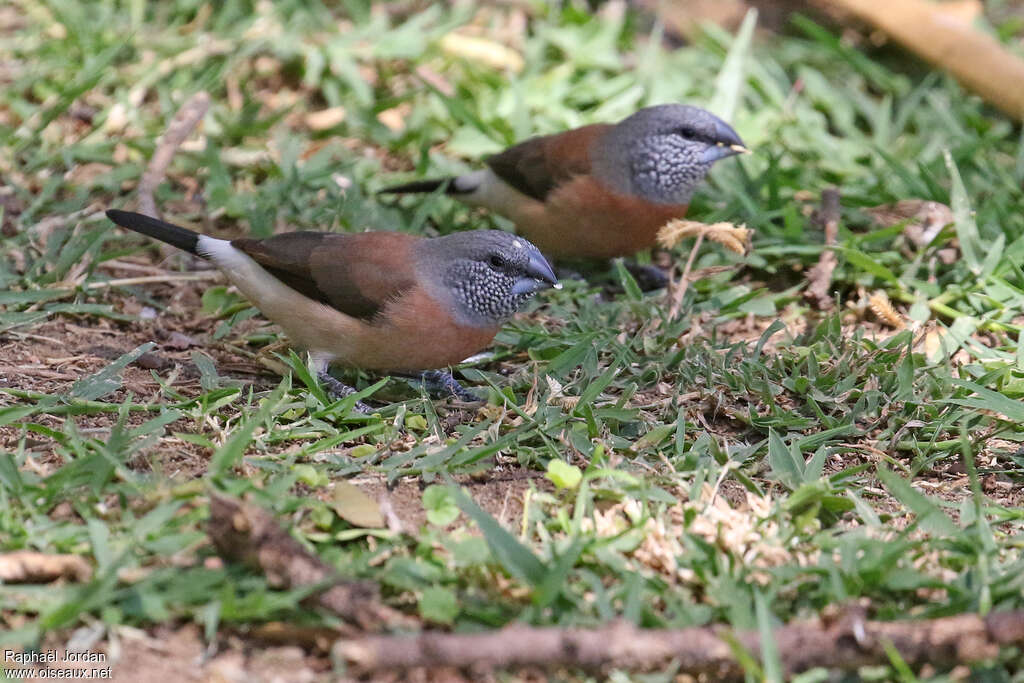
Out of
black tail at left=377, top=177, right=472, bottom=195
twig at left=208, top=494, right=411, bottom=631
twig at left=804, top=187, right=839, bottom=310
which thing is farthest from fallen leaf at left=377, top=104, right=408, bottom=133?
twig at left=208, top=494, right=411, bottom=631

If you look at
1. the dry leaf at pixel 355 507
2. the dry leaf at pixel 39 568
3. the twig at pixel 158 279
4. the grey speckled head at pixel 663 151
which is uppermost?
the grey speckled head at pixel 663 151

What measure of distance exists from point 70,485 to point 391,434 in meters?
1.18

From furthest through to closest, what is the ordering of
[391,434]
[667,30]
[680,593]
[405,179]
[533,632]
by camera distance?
[667,30]
[405,179]
[391,434]
[680,593]
[533,632]

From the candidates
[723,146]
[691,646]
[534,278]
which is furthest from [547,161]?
[691,646]

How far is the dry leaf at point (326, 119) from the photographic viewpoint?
716cm

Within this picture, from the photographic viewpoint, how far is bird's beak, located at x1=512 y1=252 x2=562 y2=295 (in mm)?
4652

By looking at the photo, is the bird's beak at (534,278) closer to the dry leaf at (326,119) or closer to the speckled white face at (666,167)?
the speckled white face at (666,167)

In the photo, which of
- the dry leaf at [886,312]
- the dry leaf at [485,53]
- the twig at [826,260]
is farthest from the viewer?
the dry leaf at [485,53]

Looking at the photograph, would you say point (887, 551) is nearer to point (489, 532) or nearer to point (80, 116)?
point (489, 532)

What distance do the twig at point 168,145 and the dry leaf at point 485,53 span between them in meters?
1.81

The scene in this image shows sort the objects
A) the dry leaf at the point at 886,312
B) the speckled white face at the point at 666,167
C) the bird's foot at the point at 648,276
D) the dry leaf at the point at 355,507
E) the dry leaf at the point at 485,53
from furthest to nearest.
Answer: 1. the dry leaf at the point at 485,53
2. the bird's foot at the point at 648,276
3. the speckled white face at the point at 666,167
4. the dry leaf at the point at 886,312
5. the dry leaf at the point at 355,507

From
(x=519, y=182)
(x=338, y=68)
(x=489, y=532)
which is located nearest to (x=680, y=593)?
(x=489, y=532)

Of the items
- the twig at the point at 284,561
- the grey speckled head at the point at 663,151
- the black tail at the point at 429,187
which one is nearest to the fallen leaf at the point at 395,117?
the black tail at the point at 429,187

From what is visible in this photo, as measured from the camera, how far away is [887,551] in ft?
10.7
